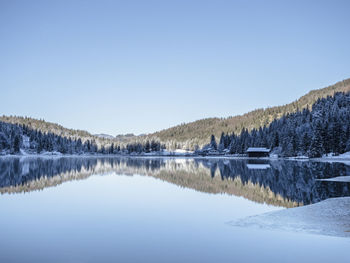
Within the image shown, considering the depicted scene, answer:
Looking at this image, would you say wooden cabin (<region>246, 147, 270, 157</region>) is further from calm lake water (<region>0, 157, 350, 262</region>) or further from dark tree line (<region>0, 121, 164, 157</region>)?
calm lake water (<region>0, 157, 350, 262</region>)

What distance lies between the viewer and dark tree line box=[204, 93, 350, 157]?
78250 mm

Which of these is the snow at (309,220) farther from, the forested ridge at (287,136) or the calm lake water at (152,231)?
the forested ridge at (287,136)

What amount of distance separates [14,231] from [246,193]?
14.6 m

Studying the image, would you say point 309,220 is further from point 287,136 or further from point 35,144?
point 35,144

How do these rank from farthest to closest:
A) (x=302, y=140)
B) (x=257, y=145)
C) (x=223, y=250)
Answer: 1. (x=257, y=145)
2. (x=302, y=140)
3. (x=223, y=250)

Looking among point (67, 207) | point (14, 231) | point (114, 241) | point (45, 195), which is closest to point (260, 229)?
point (114, 241)

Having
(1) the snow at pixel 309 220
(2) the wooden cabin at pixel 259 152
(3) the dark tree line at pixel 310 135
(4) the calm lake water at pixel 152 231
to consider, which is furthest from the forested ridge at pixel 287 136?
(1) the snow at pixel 309 220

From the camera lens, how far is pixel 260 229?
11758 millimetres

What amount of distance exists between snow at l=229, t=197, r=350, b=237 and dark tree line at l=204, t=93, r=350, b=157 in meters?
67.2

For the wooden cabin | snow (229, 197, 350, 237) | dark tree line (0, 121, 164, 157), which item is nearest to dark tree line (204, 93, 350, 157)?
the wooden cabin

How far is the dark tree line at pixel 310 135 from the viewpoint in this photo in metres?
78.2

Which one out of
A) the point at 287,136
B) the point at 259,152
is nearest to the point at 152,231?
the point at 287,136

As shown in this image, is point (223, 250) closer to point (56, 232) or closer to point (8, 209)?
point (56, 232)

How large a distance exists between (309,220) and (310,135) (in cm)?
8231
